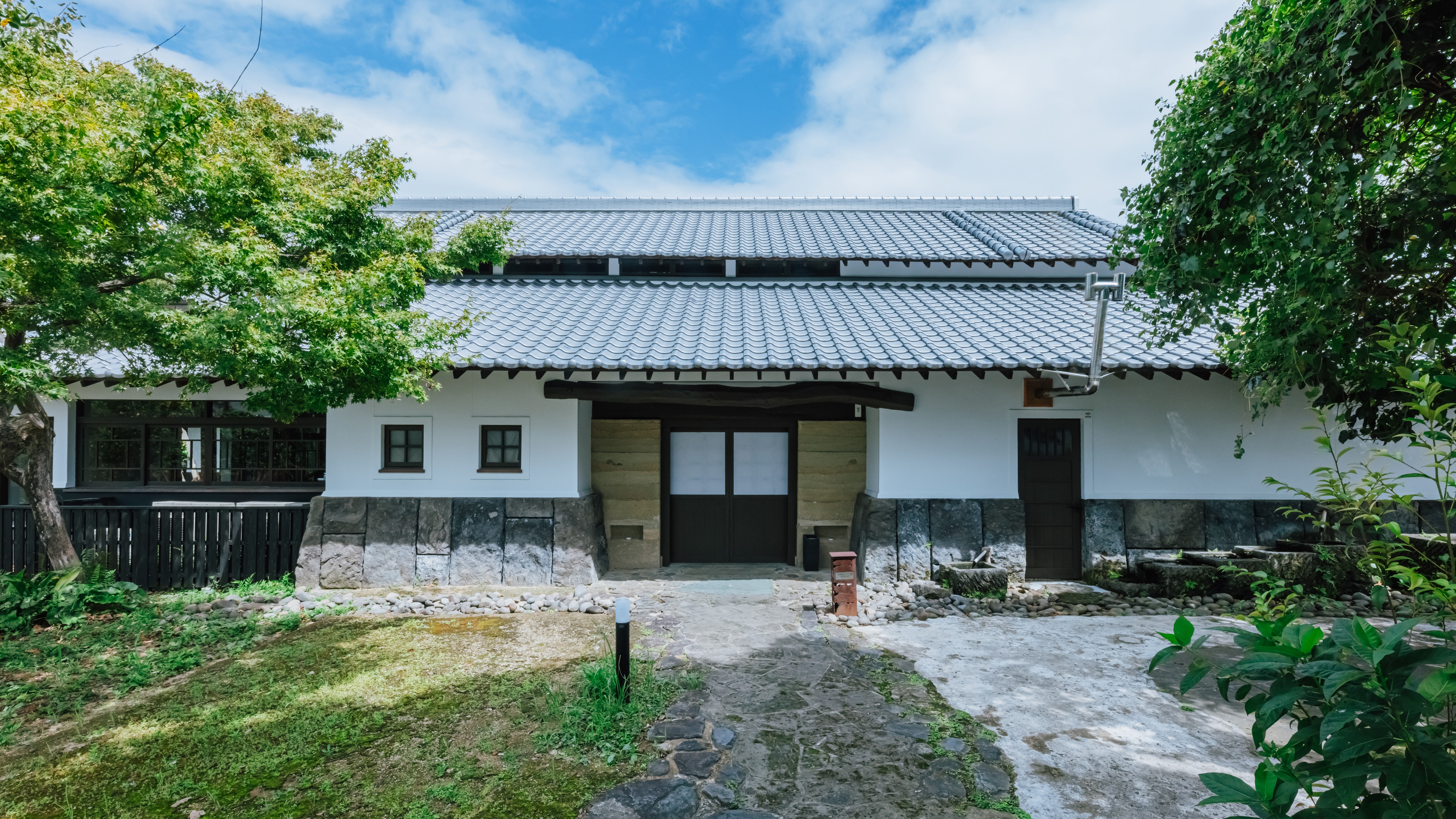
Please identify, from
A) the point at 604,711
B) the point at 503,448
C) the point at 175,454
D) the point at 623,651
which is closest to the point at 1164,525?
the point at 623,651

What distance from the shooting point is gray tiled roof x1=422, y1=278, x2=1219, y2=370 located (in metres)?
A: 7.70

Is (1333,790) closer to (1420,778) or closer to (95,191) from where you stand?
(1420,778)

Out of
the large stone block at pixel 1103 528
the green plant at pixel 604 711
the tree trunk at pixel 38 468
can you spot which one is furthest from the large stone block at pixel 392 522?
the large stone block at pixel 1103 528

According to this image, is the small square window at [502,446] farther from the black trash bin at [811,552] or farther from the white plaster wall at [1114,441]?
the white plaster wall at [1114,441]

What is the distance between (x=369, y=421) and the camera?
8.61m

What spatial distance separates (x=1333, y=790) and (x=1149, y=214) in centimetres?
425

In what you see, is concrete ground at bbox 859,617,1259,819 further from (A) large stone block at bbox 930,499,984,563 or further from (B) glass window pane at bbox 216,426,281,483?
(B) glass window pane at bbox 216,426,281,483

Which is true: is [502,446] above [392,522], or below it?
above

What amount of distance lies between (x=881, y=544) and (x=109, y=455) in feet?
34.4

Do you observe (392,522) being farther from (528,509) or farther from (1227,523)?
(1227,523)

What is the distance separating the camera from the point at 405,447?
8.72m

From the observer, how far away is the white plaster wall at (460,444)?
8.59 metres

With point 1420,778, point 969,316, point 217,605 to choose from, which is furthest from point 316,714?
point 969,316

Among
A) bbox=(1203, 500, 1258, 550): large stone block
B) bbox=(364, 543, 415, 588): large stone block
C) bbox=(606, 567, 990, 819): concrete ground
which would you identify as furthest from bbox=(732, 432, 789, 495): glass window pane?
bbox=(1203, 500, 1258, 550): large stone block
